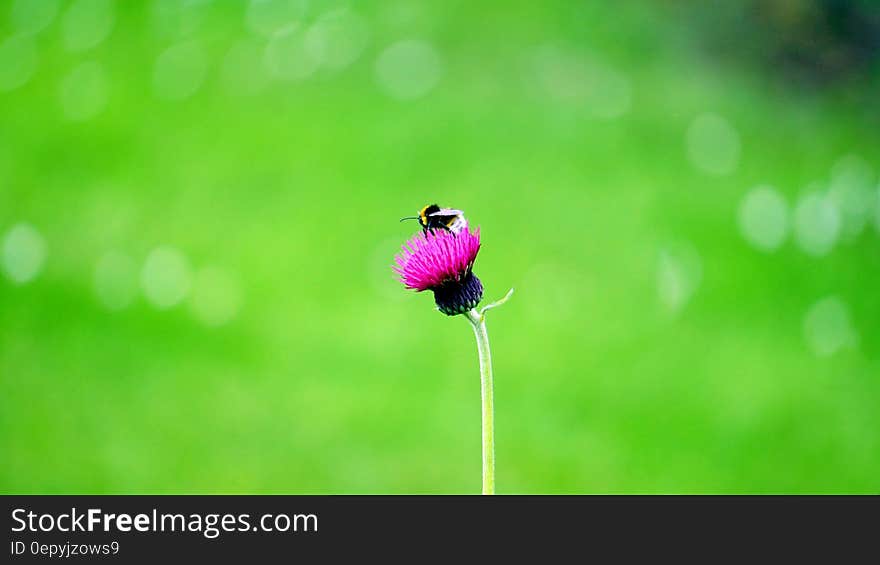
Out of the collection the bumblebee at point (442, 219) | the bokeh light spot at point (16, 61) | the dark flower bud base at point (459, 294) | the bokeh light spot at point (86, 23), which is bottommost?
the dark flower bud base at point (459, 294)

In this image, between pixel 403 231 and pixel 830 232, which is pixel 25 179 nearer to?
pixel 403 231

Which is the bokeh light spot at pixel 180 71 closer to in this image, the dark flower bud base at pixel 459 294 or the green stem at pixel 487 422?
the dark flower bud base at pixel 459 294

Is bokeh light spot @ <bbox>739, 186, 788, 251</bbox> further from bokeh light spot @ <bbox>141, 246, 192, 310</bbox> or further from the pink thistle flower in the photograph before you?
the pink thistle flower

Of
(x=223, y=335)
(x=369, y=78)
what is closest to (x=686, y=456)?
(x=223, y=335)

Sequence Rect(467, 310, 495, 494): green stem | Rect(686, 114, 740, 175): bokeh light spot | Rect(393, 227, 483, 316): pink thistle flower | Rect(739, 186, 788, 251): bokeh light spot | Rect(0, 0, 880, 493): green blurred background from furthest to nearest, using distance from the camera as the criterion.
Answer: Rect(686, 114, 740, 175): bokeh light spot
Rect(739, 186, 788, 251): bokeh light spot
Rect(0, 0, 880, 493): green blurred background
Rect(393, 227, 483, 316): pink thistle flower
Rect(467, 310, 495, 494): green stem

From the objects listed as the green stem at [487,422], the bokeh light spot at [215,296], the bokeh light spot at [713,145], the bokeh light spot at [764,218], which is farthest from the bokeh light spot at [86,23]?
A: the green stem at [487,422]

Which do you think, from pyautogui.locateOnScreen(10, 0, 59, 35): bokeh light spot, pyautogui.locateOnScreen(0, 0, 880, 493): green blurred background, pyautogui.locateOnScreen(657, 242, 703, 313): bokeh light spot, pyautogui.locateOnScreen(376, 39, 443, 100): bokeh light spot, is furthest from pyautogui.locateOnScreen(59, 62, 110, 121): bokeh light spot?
pyautogui.locateOnScreen(657, 242, 703, 313): bokeh light spot
